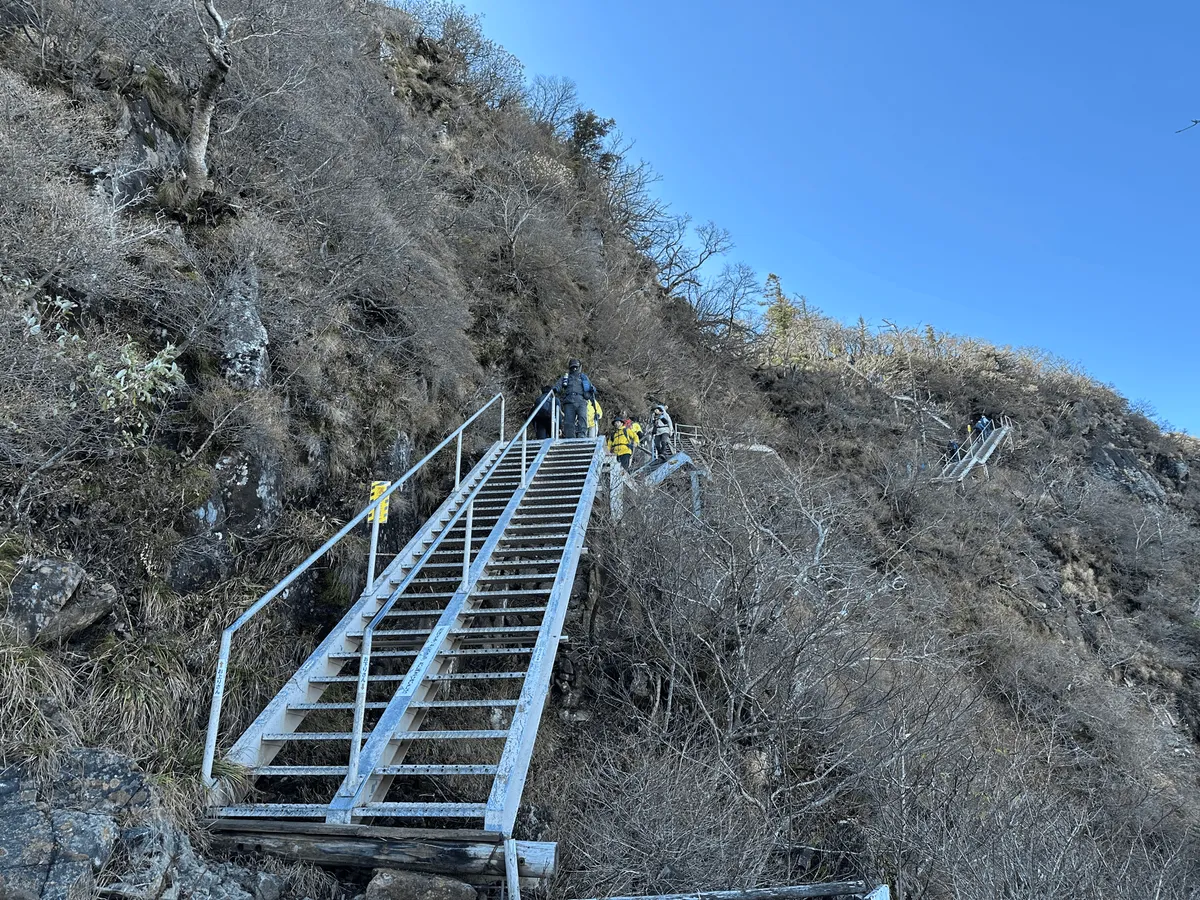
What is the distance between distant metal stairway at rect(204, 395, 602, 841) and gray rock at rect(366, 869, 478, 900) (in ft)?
1.01

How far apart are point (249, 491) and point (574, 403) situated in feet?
20.5

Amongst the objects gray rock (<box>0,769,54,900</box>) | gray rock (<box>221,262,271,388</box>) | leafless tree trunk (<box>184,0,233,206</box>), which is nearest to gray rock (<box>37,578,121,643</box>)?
gray rock (<box>0,769,54,900</box>)

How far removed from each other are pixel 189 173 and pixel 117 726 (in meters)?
6.05

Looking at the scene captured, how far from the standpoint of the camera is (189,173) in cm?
733

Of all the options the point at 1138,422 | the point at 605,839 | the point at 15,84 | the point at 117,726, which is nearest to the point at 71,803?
the point at 117,726

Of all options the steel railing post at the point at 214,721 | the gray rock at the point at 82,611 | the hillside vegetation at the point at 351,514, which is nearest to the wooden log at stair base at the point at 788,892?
the hillside vegetation at the point at 351,514

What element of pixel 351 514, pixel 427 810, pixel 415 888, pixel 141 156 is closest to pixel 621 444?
pixel 351 514

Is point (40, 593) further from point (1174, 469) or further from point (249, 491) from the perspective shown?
point (1174, 469)

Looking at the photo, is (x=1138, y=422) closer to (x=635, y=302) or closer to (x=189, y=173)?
(x=635, y=302)

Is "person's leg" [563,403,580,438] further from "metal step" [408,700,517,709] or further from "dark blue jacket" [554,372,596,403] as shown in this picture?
"metal step" [408,700,517,709]

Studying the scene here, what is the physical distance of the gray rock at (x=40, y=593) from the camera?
3867 mm

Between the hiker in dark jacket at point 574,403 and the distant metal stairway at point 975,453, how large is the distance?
14.4 metres

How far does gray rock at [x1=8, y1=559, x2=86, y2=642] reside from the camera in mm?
3867

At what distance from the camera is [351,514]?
6875mm
